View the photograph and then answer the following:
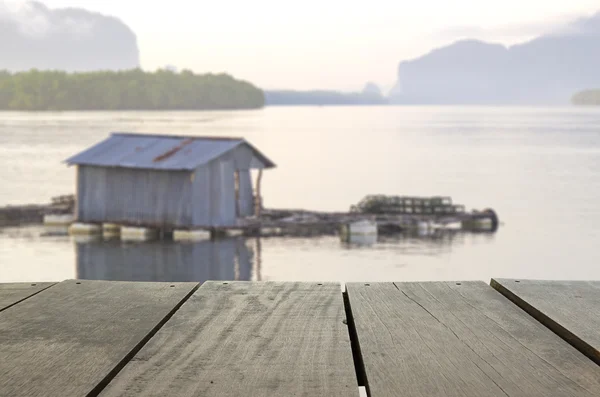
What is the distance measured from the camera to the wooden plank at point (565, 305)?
2.15 m

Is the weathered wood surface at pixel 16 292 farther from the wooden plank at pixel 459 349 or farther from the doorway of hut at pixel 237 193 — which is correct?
the doorway of hut at pixel 237 193

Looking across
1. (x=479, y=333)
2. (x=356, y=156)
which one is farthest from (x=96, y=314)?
(x=356, y=156)

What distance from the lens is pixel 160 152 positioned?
4278 centimetres

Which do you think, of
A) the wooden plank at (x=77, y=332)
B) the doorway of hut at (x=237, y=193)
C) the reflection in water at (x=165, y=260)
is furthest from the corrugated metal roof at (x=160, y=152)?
the wooden plank at (x=77, y=332)

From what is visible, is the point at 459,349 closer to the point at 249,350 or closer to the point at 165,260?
the point at 249,350

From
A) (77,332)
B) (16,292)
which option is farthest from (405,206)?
(77,332)

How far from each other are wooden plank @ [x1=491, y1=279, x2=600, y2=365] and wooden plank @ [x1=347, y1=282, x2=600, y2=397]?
0.11 ft

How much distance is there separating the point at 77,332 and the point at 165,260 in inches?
1596

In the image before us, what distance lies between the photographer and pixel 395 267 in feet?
143

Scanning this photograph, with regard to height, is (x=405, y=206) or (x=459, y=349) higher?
(x=405, y=206)

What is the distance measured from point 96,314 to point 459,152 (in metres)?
148

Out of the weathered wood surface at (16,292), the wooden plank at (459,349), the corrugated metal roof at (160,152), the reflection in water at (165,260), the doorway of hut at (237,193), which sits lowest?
the reflection in water at (165,260)

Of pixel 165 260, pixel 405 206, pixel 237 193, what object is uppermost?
pixel 237 193

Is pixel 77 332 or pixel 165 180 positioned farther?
pixel 165 180
